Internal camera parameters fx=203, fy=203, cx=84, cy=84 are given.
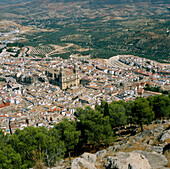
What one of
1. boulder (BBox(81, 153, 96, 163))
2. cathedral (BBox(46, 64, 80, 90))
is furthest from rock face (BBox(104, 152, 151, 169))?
cathedral (BBox(46, 64, 80, 90))

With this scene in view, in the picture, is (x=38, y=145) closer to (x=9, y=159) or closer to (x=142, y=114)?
(x=9, y=159)

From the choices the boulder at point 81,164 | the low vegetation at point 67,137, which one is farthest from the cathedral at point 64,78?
the boulder at point 81,164

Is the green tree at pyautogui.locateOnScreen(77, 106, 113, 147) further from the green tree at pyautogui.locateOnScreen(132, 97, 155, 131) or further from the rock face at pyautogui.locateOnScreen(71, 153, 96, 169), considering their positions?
the rock face at pyautogui.locateOnScreen(71, 153, 96, 169)

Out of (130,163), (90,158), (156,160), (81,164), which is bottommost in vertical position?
(90,158)

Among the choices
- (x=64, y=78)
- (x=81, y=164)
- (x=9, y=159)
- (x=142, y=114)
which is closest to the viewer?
(x=81, y=164)

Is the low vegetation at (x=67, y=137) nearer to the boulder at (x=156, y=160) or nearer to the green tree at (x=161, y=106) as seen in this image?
the green tree at (x=161, y=106)

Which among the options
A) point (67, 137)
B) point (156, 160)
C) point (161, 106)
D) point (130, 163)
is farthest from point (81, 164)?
point (161, 106)

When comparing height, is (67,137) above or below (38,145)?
below

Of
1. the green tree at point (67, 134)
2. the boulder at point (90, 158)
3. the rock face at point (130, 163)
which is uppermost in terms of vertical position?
the rock face at point (130, 163)

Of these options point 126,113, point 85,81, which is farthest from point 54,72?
point 126,113

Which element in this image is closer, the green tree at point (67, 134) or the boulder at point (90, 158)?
the boulder at point (90, 158)

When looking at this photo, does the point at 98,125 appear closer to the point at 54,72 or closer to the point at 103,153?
the point at 103,153
